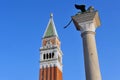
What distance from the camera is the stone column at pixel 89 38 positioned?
8221mm

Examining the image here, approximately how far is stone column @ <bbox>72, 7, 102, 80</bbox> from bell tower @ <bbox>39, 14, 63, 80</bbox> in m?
37.0

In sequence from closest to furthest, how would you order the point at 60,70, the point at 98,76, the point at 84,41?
the point at 98,76, the point at 84,41, the point at 60,70

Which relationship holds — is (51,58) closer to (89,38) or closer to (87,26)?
(87,26)

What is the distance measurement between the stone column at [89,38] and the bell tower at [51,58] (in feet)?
121

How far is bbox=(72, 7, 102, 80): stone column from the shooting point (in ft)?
27.0

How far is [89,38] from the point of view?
8.88 meters

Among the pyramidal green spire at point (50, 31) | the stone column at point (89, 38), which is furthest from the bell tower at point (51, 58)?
the stone column at point (89, 38)

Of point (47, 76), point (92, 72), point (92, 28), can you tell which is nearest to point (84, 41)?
point (92, 28)

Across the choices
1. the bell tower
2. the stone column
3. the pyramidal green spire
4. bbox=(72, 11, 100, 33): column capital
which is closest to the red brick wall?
the bell tower

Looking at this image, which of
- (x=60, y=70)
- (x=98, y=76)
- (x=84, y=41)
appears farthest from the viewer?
(x=60, y=70)

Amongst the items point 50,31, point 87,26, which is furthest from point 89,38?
point 50,31

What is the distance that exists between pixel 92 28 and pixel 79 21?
557 mm

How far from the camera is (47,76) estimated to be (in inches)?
1818

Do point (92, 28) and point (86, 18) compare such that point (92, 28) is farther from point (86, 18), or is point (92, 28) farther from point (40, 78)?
point (40, 78)
